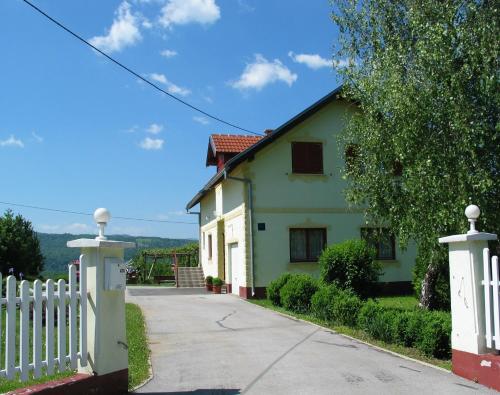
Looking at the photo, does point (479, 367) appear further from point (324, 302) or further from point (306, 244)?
point (306, 244)

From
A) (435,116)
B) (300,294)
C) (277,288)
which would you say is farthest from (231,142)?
(435,116)

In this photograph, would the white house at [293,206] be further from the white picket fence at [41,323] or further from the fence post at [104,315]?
the white picket fence at [41,323]

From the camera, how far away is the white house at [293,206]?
63.5ft

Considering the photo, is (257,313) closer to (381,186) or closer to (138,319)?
(138,319)

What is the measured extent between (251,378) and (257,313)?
7.75m

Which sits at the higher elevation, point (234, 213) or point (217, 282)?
point (234, 213)

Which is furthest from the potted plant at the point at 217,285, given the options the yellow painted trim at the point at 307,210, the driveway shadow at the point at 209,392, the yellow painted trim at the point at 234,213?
the driveway shadow at the point at 209,392

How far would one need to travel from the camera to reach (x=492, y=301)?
682 centimetres

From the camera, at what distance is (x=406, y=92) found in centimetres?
1050

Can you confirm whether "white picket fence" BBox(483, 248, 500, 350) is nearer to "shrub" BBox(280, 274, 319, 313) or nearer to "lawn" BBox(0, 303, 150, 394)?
"lawn" BBox(0, 303, 150, 394)

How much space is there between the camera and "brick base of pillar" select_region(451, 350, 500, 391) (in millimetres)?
6527

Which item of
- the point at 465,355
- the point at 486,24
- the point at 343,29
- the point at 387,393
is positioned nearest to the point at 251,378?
the point at 387,393

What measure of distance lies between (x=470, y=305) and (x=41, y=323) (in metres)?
5.02

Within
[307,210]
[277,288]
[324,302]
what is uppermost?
[307,210]
